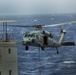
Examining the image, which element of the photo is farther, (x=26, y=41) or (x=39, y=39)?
(x=39, y=39)

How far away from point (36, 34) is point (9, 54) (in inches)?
753

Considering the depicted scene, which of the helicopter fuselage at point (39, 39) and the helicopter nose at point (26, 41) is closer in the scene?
the helicopter nose at point (26, 41)

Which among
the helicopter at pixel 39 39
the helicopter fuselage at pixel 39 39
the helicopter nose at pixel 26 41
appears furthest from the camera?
the helicopter fuselage at pixel 39 39

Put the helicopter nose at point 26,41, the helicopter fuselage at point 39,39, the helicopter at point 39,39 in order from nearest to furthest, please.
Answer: the helicopter nose at point 26,41 < the helicopter at point 39,39 < the helicopter fuselage at point 39,39

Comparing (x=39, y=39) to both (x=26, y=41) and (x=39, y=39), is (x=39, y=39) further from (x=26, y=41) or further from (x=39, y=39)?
(x=26, y=41)

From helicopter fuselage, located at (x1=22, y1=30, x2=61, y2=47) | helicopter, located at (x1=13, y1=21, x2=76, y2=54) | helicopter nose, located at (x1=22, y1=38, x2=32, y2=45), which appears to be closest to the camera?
helicopter nose, located at (x1=22, y1=38, x2=32, y2=45)

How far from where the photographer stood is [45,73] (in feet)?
583

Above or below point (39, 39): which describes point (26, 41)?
below

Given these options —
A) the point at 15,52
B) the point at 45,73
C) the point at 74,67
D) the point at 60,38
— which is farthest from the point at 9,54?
the point at 74,67

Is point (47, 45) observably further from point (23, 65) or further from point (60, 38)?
point (23, 65)

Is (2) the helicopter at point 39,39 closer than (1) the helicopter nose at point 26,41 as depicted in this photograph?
No

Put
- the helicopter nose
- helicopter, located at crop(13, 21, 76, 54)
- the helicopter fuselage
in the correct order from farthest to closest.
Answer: the helicopter fuselage < helicopter, located at crop(13, 21, 76, 54) < the helicopter nose

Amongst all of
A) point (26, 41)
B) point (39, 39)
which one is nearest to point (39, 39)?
point (39, 39)

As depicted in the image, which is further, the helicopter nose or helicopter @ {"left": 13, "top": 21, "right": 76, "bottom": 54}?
helicopter @ {"left": 13, "top": 21, "right": 76, "bottom": 54}
